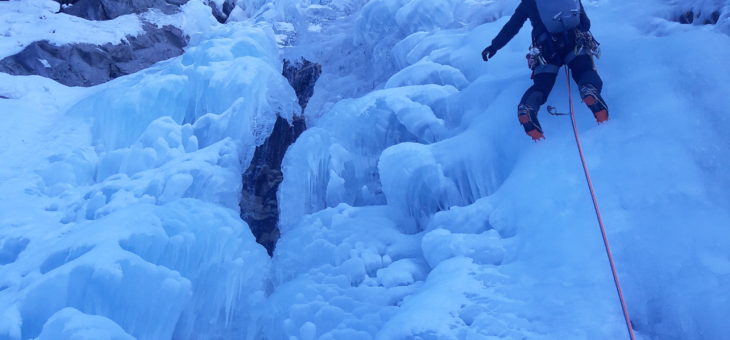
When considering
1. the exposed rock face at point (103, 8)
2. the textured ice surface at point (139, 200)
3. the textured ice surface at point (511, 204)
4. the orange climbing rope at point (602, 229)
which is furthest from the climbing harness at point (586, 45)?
the exposed rock face at point (103, 8)

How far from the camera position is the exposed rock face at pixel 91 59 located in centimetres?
756

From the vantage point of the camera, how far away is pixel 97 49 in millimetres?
8047

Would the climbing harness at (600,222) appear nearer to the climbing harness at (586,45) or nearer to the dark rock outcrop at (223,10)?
the climbing harness at (586,45)

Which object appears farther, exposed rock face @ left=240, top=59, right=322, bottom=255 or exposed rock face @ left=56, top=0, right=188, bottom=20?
exposed rock face @ left=56, top=0, right=188, bottom=20

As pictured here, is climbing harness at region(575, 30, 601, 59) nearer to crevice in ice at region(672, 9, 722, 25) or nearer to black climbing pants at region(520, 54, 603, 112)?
black climbing pants at region(520, 54, 603, 112)

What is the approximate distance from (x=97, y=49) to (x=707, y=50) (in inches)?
293

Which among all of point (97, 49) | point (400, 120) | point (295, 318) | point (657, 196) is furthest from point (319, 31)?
point (657, 196)

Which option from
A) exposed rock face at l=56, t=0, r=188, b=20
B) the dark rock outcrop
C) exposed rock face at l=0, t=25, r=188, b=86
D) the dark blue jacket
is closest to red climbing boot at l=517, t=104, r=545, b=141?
the dark blue jacket

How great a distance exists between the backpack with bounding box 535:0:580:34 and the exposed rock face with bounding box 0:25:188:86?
5956mm

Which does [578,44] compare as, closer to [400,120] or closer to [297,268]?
[400,120]

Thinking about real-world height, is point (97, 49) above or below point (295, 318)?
above

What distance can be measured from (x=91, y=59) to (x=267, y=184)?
3.40m

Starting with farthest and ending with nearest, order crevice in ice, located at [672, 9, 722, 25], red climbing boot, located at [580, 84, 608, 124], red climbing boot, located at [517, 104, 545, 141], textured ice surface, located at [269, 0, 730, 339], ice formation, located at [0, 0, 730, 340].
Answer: crevice in ice, located at [672, 9, 722, 25], red climbing boot, located at [517, 104, 545, 141], red climbing boot, located at [580, 84, 608, 124], ice formation, located at [0, 0, 730, 340], textured ice surface, located at [269, 0, 730, 339]

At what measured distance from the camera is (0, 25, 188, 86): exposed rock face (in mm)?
7559
